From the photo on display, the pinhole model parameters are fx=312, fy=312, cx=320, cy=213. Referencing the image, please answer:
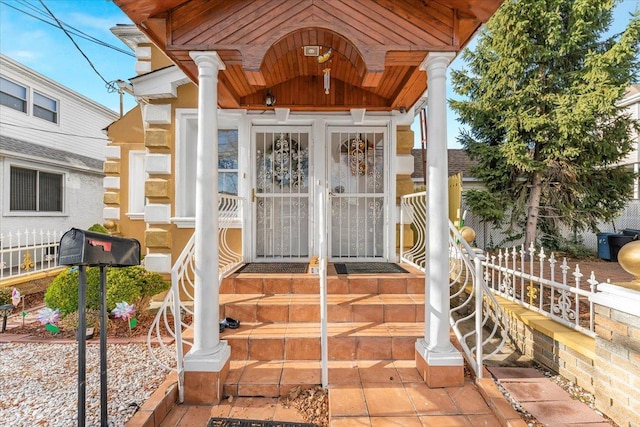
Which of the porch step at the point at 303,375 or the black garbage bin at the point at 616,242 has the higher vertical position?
the black garbage bin at the point at 616,242

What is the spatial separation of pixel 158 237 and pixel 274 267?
5.92 ft

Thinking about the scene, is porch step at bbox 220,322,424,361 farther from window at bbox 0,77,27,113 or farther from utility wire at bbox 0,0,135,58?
window at bbox 0,77,27,113

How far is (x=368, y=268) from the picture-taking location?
3955 mm

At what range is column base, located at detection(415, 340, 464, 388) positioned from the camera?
241 centimetres

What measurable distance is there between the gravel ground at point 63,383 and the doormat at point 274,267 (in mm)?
1277

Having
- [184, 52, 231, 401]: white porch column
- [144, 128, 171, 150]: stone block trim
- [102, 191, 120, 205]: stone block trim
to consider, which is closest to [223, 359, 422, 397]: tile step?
[184, 52, 231, 401]: white porch column

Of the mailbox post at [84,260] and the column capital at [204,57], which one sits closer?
the mailbox post at [84,260]

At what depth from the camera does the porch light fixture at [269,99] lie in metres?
3.92

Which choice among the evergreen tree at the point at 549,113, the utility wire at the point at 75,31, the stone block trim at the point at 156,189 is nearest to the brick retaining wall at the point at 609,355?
the stone block trim at the point at 156,189

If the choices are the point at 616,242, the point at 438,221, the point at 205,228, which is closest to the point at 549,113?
the point at 616,242

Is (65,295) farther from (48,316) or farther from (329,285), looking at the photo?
(329,285)

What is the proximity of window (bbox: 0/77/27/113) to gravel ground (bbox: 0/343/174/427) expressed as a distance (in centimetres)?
853

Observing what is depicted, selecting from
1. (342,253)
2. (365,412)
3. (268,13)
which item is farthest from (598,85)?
(365,412)

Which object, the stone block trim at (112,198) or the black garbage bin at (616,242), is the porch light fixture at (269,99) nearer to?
the stone block trim at (112,198)
